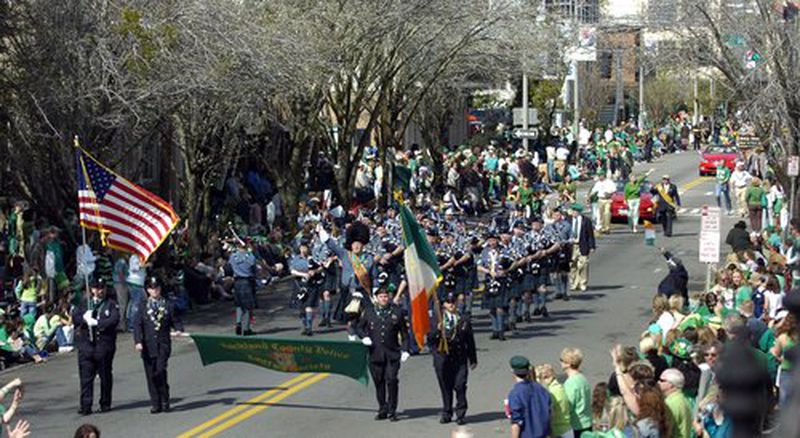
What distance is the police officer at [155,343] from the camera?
15.3m

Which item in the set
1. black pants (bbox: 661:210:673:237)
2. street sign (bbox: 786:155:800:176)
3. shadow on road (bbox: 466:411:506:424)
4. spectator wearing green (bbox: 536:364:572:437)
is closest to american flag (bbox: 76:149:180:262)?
shadow on road (bbox: 466:411:506:424)

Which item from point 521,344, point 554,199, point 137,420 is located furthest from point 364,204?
point 137,420

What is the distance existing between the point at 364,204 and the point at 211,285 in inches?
504

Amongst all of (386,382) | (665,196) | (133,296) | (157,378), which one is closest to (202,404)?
(157,378)

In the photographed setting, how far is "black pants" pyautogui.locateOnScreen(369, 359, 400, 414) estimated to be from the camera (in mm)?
14750

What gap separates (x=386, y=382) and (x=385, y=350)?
13.8 inches

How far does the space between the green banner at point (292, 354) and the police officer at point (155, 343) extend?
36.6 inches

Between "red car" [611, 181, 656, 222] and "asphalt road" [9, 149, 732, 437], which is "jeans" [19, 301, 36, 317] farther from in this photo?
"red car" [611, 181, 656, 222]

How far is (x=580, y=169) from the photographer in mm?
56688

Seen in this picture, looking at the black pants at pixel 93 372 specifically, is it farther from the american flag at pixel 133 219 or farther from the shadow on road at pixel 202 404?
the american flag at pixel 133 219

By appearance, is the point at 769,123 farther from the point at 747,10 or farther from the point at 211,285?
the point at 211,285

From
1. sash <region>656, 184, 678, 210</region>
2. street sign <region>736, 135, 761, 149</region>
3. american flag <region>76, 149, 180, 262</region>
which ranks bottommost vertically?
sash <region>656, 184, 678, 210</region>

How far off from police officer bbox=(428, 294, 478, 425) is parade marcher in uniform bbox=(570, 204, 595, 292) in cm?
1034

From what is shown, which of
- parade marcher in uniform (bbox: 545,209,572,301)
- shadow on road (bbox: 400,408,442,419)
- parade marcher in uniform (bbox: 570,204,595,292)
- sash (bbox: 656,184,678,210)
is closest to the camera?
shadow on road (bbox: 400,408,442,419)
